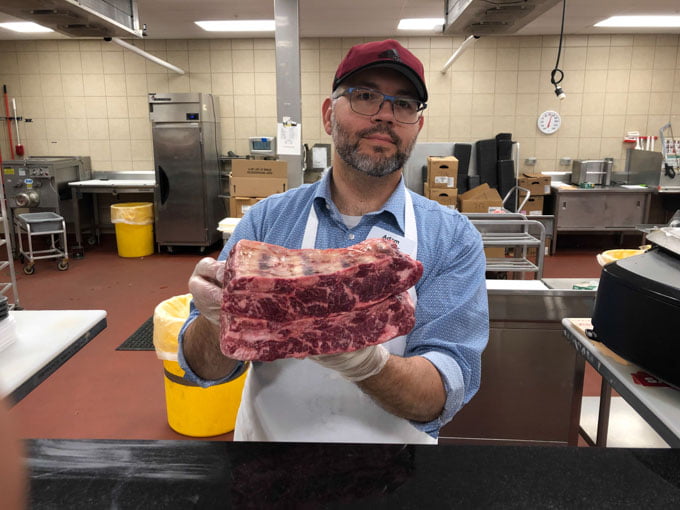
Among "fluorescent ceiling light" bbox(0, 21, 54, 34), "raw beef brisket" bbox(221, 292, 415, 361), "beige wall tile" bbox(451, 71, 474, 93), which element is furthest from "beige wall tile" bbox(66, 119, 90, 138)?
"raw beef brisket" bbox(221, 292, 415, 361)

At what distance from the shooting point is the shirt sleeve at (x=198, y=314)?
1.20m

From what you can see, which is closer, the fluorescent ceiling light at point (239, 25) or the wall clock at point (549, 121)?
the fluorescent ceiling light at point (239, 25)

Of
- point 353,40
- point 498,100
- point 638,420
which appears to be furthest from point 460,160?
point 638,420

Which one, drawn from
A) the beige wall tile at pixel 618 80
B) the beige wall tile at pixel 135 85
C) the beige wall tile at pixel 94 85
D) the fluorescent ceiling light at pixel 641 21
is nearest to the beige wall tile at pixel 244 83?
the beige wall tile at pixel 135 85

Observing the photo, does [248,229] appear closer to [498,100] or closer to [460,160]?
[460,160]

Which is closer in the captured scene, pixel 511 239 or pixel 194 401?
pixel 194 401

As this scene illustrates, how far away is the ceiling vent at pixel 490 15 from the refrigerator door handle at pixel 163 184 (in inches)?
168

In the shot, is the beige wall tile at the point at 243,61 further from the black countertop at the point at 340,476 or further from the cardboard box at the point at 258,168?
the black countertop at the point at 340,476

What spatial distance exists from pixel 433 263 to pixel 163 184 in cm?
568

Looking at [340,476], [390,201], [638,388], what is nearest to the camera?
[340,476]

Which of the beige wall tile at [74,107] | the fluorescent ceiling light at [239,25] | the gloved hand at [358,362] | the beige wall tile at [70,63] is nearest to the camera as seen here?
the gloved hand at [358,362]

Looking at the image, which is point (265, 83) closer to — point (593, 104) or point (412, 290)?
point (593, 104)

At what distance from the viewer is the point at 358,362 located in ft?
2.87

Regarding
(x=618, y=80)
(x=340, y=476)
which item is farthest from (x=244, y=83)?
(x=340, y=476)
